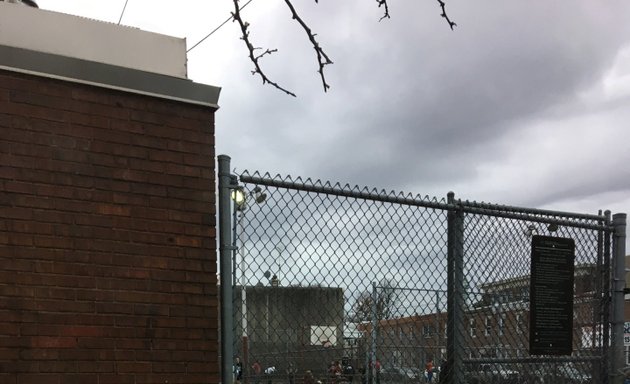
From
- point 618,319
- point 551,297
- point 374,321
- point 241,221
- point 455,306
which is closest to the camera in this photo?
point 241,221

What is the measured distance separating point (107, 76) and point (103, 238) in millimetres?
924

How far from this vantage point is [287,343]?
3.63m

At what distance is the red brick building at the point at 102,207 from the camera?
3430 millimetres

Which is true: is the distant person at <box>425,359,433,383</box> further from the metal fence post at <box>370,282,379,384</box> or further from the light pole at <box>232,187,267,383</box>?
the light pole at <box>232,187,267,383</box>

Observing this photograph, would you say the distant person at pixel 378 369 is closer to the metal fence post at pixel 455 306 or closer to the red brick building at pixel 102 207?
the metal fence post at pixel 455 306

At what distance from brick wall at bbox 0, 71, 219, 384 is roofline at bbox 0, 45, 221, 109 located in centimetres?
5

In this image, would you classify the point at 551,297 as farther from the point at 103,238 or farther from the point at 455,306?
the point at 103,238

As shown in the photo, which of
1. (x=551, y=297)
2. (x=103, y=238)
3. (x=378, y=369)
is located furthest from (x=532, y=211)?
(x=103, y=238)

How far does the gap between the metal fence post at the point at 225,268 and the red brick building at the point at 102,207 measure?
0.96 feet

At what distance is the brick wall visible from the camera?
3414 mm

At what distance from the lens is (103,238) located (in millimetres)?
3611

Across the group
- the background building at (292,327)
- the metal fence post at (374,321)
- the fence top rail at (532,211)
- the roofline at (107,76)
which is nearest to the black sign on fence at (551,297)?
the fence top rail at (532,211)

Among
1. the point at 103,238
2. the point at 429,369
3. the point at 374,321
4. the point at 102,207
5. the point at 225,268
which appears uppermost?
the point at 102,207

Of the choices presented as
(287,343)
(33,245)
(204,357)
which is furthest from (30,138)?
(287,343)
